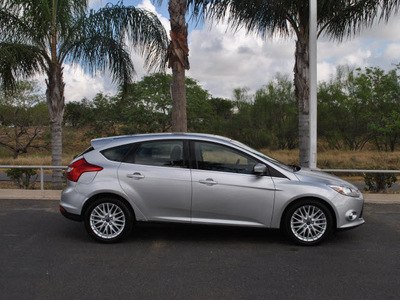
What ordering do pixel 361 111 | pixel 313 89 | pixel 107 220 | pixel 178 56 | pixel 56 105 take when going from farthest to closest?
pixel 361 111
pixel 56 105
pixel 178 56
pixel 313 89
pixel 107 220

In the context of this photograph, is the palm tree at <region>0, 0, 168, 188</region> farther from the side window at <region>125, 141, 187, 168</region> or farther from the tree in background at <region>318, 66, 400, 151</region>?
the tree in background at <region>318, 66, 400, 151</region>

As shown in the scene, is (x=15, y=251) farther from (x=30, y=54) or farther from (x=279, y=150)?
(x=279, y=150)

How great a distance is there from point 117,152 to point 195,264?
2.07 m

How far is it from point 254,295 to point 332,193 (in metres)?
2.25

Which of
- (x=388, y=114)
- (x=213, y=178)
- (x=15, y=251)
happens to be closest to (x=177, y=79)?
(x=213, y=178)

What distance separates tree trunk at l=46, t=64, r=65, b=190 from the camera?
473 inches

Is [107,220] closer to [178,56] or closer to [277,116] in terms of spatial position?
[178,56]

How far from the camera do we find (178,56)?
10.1 metres

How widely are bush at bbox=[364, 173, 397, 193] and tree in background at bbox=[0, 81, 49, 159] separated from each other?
26.0 metres

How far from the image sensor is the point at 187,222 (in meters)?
5.62

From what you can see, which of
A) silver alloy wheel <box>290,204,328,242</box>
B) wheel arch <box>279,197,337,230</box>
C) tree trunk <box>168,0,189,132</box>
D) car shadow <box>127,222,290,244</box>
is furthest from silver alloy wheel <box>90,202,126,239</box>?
tree trunk <box>168,0,189,132</box>

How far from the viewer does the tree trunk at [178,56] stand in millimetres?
10188

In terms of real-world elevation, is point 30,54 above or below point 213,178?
above

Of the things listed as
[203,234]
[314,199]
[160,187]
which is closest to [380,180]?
[314,199]
